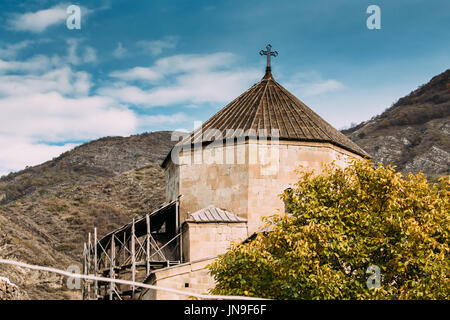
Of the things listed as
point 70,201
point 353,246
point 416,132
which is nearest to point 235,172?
point 353,246

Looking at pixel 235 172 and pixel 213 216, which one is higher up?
pixel 235 172

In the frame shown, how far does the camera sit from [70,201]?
58750 mm

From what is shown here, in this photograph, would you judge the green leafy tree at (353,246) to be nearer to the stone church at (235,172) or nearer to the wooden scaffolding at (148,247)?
the stone church at (235,172)

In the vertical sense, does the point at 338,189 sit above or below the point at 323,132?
below

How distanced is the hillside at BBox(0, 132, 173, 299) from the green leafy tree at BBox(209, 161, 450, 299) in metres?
17.4

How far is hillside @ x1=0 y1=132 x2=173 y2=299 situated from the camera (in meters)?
36.1

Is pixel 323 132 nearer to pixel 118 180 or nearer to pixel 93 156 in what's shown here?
pixel 118 180

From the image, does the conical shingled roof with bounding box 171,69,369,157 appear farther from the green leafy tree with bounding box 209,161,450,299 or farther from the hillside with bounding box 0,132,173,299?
the hillside with bounding box 0,132,173,299

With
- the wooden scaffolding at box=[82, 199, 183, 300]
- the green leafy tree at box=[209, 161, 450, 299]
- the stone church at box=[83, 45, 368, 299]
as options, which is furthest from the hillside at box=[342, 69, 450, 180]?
the green leafy tree at box=[209, 161, 450, 299]

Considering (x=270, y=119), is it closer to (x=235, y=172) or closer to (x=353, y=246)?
(x=235, y=172)

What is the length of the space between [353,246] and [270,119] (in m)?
8.87
